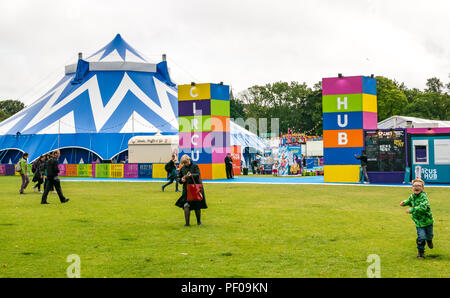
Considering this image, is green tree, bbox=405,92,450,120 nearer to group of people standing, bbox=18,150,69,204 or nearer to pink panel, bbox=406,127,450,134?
pink panel, bbox=406,127,450,134

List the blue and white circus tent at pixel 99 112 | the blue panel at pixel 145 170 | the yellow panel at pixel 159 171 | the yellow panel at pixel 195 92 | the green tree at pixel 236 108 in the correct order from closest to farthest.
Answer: the yellow panel at pixel 195 92
the yellow panel at pixel 159 171
the blue panel at pixel 145 170
the blue and white circus tent at pixel 99 112
the green tree at pixel 236 108

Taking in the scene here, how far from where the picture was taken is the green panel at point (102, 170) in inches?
1479

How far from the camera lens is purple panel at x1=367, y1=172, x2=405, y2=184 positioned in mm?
26906

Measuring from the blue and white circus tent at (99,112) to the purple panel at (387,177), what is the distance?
1819 cm

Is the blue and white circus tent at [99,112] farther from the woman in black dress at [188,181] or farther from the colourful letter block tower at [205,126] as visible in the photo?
the woman in black dress at [188,181]

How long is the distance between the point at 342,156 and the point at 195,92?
10008 millimetres

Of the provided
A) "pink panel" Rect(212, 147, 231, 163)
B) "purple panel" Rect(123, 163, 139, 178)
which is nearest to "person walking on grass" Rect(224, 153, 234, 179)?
"pink panel" Rect(212, 147, 231, 163)

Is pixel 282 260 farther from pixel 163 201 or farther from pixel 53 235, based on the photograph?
pixel 163 201

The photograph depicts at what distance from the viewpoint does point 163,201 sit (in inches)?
709

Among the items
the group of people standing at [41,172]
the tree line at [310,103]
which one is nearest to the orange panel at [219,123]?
the group of people standing at [41,172]

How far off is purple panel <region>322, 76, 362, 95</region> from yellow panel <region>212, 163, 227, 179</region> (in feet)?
26.4

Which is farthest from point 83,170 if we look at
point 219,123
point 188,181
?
point 188,181
